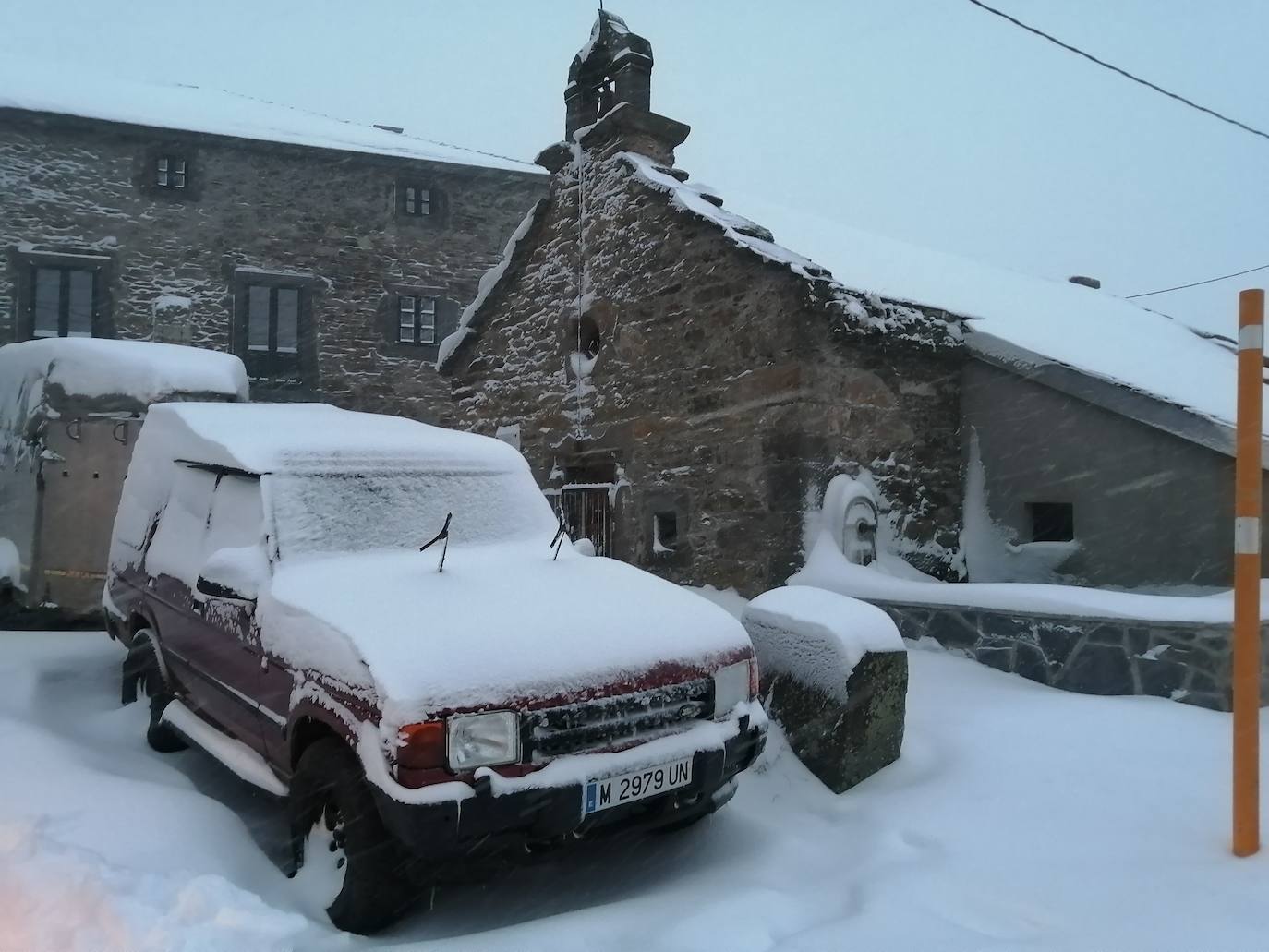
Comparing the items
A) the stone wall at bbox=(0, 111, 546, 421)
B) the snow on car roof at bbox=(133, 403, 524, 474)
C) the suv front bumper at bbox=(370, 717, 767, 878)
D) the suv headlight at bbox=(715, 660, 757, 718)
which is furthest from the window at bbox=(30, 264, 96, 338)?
the suv front bumper at bbox=(370, 717, 767, 878)

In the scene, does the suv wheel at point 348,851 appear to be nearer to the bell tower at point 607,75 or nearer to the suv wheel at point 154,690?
the suv wheel at point 154,690

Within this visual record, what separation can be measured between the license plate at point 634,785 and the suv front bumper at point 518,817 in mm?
27

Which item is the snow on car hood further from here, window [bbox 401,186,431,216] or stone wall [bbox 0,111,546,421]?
window [bbox 401,186,431,216]

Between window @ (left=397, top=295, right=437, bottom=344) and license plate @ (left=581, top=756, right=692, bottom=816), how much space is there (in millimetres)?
19067

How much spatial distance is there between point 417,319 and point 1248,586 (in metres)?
19.8

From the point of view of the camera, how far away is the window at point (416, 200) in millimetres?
20750

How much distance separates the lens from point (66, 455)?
7.66 m

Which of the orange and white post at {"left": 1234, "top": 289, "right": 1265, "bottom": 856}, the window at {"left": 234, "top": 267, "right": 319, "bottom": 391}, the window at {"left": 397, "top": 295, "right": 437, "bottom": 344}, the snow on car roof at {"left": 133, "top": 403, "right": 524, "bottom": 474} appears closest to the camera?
the orange and white post at {"left": 1234, "top": 289, "right": 1265, "bottom": 856}

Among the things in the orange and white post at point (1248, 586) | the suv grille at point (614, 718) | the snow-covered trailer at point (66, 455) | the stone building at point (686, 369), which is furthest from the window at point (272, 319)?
the orange and white post at point (1248, 586)

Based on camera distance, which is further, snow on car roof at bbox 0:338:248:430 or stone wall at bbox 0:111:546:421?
stone wall at bbox 0:111:546:421

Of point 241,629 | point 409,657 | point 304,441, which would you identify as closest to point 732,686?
point 409,657

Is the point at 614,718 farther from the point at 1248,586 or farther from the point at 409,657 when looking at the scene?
the point at 1248,586

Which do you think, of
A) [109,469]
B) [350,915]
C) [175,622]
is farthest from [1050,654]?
[109,469]

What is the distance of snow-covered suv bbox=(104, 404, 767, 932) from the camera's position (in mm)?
2930
